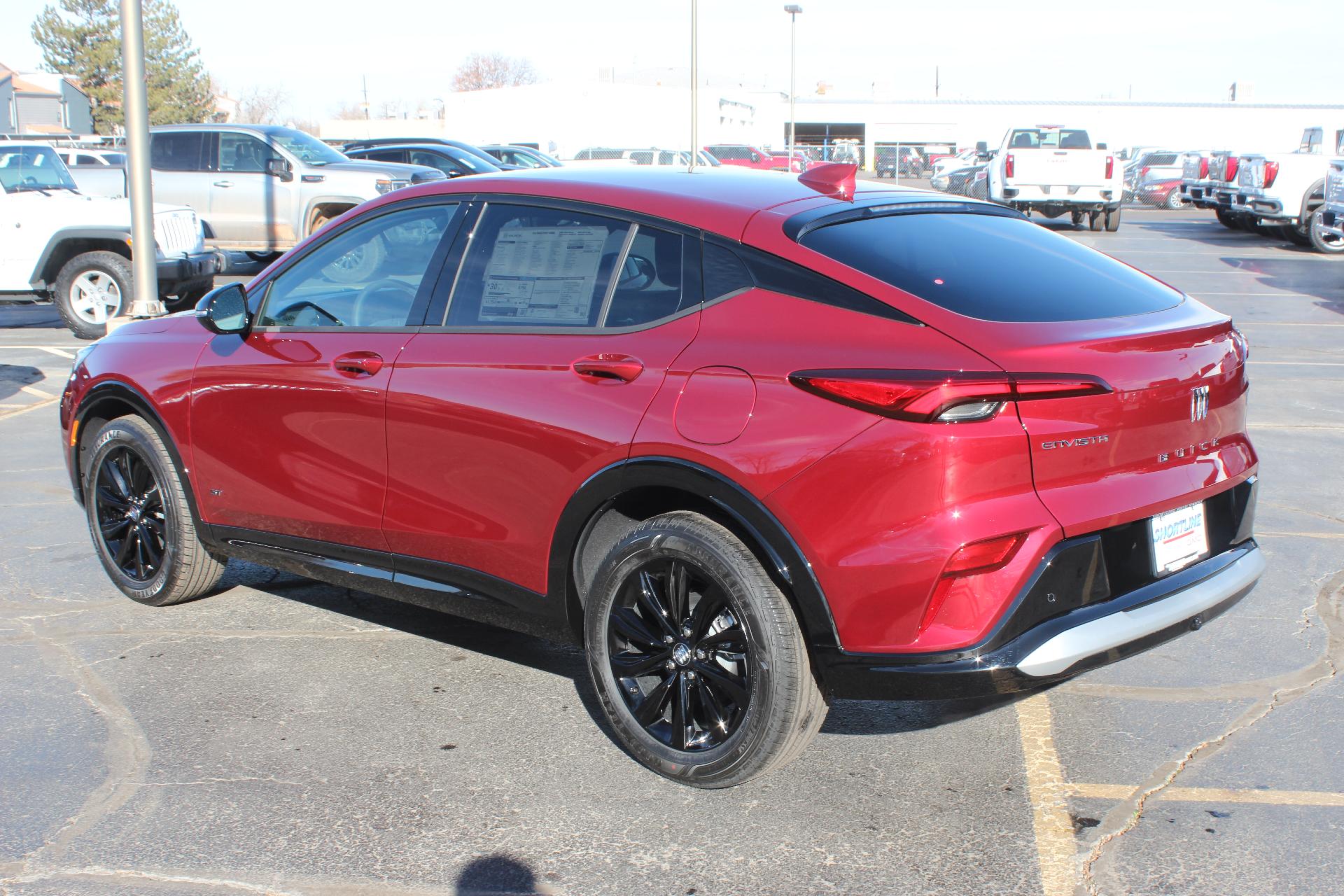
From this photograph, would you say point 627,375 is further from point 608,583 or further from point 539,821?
point 539,821

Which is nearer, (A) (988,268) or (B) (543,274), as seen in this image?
(A) (988,268)

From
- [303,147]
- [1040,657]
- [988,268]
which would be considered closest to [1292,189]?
[303,147]

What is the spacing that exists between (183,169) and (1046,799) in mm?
15897

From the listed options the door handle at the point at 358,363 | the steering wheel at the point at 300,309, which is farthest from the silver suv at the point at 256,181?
the door handle at the point at 358,363

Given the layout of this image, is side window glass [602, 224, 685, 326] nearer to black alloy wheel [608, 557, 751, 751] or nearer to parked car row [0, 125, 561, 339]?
black alloy wheel [608, 557, 751, 751]

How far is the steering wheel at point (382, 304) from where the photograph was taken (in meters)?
4.31

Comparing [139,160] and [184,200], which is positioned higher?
[139,160]

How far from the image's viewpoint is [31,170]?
1410cm

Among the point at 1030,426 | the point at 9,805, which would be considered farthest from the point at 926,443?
the point at 9,805

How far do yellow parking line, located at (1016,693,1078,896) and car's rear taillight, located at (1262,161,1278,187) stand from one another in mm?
20966

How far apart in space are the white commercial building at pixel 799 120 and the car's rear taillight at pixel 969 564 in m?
55.1

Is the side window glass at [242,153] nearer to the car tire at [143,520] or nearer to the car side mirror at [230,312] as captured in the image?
the car tire at [143,520]

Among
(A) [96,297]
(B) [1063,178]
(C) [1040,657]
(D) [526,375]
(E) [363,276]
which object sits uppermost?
(B) [1063,178]

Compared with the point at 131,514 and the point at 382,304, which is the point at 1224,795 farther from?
the point at 131,514
